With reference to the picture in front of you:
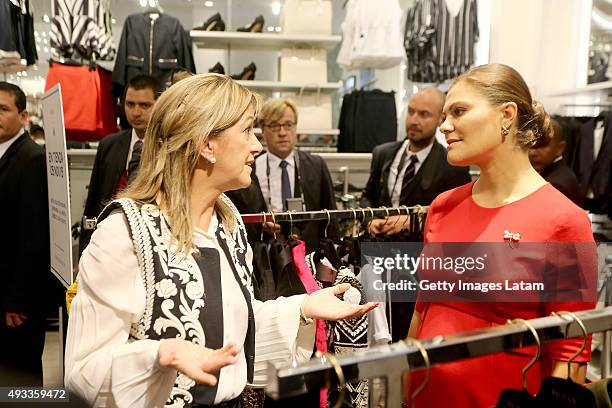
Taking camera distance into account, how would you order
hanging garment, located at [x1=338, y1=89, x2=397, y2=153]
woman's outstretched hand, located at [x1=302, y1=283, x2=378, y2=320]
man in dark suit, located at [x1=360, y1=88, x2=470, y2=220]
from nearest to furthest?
woman's outstretched hand, located at [x1=302, y1=283, x2=378, y2=320] → man in dark suit, located at [x1=360, y1=88, x2=470, y2=220] → hanging garment, located at [x1=338, y1=89, x2=397, y2=153]

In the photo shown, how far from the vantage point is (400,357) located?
82cm

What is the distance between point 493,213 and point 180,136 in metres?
0.85

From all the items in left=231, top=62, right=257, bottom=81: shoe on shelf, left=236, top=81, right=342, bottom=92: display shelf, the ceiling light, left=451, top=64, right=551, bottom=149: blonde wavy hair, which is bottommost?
left=451, top=64, right=551, bottom=149: blonde wavy hair

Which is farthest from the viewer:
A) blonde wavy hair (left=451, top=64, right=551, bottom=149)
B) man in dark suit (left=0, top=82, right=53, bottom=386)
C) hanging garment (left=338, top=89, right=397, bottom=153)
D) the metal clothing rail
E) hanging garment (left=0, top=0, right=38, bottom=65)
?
hanging garment (left=338, top=89, right=397, bottom=153)

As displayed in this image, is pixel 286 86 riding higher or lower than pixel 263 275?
higher

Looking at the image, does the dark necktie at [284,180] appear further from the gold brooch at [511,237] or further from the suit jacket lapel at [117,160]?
the gold brooch at [511,237]

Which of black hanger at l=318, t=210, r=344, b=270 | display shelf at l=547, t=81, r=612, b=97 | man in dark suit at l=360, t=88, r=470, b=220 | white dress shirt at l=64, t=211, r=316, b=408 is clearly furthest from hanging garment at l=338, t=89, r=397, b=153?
white dress shirt at l=64, t=211, r=316, b=408

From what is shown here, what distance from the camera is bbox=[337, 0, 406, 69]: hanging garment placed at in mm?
4711

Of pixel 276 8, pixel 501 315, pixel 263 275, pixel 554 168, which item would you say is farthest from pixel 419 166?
pixel 276 8

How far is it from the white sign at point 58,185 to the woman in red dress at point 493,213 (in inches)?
50.1

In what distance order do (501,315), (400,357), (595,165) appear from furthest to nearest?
(595,165) → (501,315) → (400,357)

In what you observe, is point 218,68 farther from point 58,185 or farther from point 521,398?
point 521,398

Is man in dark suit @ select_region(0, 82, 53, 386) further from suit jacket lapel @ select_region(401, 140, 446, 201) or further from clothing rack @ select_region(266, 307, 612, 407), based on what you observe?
clothing rack @ select_region(266, 307, 612, 407)

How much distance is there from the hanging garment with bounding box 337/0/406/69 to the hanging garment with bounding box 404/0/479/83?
20cm
